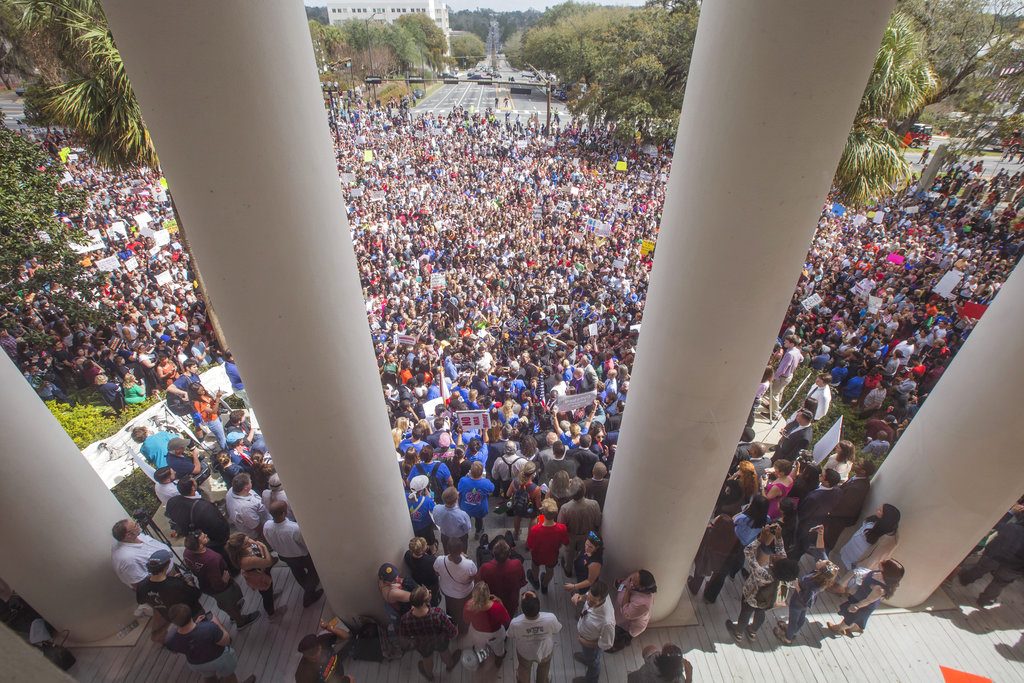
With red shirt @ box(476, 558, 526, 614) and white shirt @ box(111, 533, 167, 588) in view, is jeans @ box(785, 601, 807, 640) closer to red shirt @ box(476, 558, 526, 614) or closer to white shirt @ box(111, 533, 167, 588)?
red shirt @ box(476, 558, 526, 614)

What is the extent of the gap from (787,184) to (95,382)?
12414mm

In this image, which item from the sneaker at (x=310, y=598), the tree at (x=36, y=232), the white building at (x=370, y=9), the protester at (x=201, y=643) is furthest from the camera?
the white building at (x=370, y=9)

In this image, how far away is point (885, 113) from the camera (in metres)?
12.3

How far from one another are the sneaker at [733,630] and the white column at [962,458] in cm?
179

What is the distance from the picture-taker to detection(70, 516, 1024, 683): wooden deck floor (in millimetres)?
4703

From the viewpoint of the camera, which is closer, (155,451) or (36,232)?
(155,451)

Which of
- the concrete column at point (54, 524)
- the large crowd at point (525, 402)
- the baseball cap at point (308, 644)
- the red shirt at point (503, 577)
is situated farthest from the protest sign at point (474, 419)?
the concrete column at point (54, 524)

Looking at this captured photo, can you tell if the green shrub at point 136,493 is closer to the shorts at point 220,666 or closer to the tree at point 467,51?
the shorts at point 220,666

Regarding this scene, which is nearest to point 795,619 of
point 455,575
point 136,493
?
point 455,575

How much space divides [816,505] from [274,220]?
5553 mm

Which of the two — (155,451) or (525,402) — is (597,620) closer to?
(525,402)

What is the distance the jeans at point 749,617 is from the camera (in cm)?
483

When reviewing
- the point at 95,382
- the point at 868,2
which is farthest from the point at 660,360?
the point at 95,382

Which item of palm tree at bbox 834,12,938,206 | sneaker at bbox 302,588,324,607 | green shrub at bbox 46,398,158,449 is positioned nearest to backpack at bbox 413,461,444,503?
sneaker at bbox 302,588,324,607
